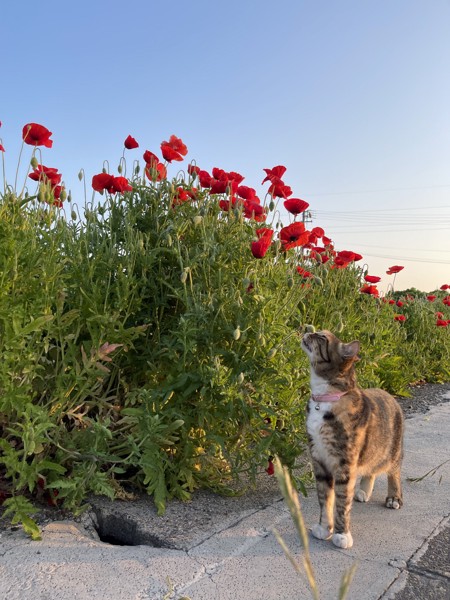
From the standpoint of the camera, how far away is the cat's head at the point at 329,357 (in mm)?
2982

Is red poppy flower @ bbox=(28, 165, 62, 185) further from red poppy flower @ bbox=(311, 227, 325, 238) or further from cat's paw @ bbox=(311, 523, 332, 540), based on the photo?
cat's paw @ bbox=(311, 523, 332, 540)

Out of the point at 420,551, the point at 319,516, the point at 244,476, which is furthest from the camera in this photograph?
the point at 244,476

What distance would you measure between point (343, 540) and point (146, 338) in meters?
1.66

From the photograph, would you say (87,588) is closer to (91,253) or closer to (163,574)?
(163,574)

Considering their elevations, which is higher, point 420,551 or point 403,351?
point 403,351

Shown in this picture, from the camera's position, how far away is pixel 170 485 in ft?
11.1

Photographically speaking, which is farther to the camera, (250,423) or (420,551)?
(250,423)

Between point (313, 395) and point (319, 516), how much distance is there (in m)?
0.76

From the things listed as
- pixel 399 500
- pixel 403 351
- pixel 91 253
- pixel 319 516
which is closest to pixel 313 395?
pixel 319 516

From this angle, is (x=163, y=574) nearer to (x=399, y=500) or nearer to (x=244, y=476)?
(x=244, y=476)

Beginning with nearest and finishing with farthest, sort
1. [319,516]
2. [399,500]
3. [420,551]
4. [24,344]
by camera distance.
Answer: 1. [420,551]
2. [24,344]
3. [319,516]
4. [399,500]

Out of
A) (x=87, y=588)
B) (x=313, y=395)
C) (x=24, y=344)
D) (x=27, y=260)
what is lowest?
(x=87, y=588)

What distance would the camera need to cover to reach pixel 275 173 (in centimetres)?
388

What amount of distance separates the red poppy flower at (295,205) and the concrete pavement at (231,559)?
187 centimetres
